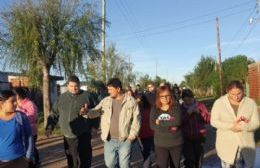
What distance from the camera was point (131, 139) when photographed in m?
7.61

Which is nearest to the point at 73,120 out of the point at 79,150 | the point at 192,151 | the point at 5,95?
the point at 79,150

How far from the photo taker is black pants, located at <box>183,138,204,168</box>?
342 inches

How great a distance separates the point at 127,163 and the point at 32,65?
14.2 metres

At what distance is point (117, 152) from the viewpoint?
7.75 meters

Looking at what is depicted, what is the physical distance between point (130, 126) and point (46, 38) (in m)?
14.0

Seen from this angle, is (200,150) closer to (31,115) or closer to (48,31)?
(31,115)

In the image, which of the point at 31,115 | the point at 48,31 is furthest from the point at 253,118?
the point at 48,31

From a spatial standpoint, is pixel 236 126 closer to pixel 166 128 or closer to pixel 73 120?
pixel 166 128

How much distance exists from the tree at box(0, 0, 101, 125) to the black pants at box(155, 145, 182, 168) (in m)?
13.4

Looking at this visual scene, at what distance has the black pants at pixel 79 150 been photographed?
29.3 feet

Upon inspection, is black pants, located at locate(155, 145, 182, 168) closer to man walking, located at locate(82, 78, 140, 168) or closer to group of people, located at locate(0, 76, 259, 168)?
group of people, located at locate(0, 76, 259, 168)

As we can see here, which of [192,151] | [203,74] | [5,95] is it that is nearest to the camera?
[5,95]

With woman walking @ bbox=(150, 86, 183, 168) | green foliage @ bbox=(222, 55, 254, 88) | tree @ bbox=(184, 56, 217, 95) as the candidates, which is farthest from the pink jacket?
tree @ bbox=(184, 56, 217, 95)

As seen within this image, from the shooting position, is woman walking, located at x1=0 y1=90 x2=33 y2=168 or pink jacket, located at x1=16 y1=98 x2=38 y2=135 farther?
pink jacket, located at x1=16 y1=98 x2=38 y2=135
